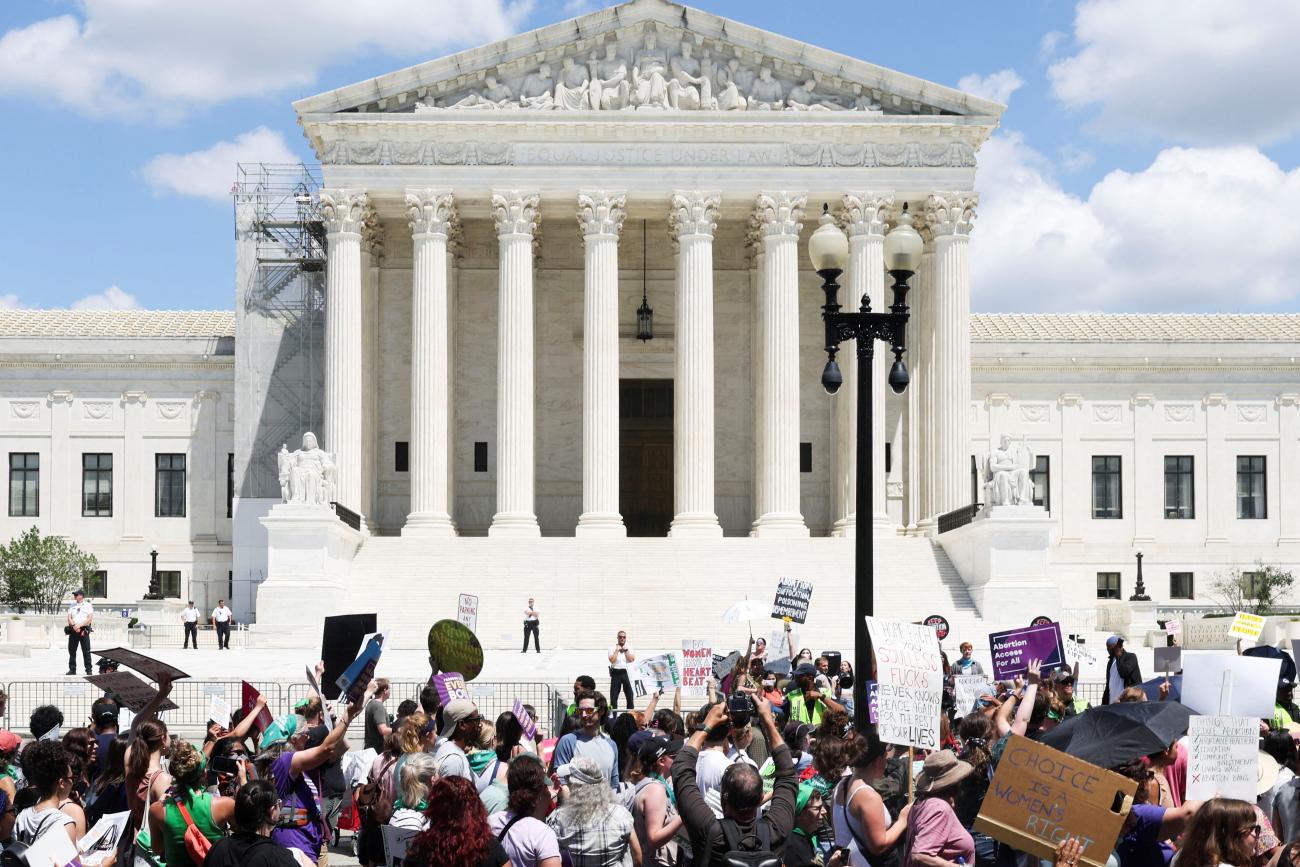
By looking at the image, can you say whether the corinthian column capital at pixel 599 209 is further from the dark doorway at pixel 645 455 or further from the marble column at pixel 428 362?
the dark doorway at pixel 645 455

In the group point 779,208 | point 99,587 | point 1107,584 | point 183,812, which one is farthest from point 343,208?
point 183,812

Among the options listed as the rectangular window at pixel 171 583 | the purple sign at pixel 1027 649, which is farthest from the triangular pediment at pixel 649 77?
the purple sign at pixel 1027 649

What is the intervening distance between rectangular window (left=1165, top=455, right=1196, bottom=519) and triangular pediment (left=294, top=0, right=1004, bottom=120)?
56.1 ft

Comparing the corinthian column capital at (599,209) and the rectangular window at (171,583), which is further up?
the corinthian column capital at (599,209)

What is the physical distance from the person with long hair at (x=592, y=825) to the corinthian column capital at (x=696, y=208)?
137ft

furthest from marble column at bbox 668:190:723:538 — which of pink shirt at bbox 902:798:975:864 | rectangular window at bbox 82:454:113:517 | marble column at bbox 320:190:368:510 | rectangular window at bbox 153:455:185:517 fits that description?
pink shirt at bbox 902:798:975:864

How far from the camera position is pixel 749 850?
31.3 feet

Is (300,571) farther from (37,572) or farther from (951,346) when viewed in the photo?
(951,346)

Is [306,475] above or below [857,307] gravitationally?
below

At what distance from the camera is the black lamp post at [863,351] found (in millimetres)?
16578

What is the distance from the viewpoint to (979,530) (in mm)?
45625

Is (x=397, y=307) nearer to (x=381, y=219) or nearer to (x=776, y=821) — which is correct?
(x=381, y=219)

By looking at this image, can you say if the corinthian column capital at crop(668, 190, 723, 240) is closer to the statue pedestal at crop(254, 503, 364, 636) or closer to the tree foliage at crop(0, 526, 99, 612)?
the statue pedestal at crop(254, 503, 364, 636)

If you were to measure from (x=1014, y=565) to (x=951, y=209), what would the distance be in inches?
454
